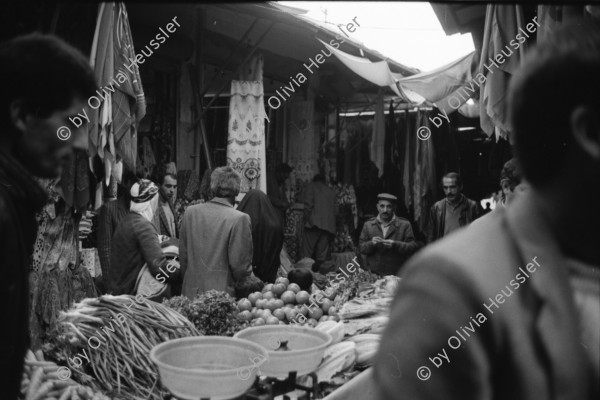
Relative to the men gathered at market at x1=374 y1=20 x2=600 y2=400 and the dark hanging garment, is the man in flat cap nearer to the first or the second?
the dark hanging garment

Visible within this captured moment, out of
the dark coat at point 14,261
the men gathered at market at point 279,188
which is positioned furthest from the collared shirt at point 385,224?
the dark coat at point 14,261

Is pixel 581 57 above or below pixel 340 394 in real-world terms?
above

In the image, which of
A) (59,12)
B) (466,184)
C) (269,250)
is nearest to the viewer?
(59,12)

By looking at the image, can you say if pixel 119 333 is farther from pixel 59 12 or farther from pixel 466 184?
pixel 466 184

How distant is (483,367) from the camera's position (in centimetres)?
80

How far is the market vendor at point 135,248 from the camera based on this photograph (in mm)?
4184

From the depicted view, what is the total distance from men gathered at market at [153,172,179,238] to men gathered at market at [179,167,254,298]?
50.3 inches

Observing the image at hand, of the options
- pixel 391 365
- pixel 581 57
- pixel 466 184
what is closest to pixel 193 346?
pixel 391 365

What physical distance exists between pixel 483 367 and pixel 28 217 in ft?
4.33

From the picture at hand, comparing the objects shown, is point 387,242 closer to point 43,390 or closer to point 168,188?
point 168,188

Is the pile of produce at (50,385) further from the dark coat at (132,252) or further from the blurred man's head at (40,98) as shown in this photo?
the dark coat at (132,252)

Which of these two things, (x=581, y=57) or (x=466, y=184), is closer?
(x=581, y=57)

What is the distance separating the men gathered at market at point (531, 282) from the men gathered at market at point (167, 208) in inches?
197

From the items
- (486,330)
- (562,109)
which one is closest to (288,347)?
(486,330)
